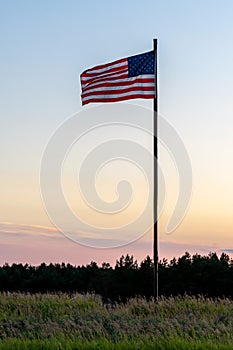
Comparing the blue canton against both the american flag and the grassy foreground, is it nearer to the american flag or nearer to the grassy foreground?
the american flag

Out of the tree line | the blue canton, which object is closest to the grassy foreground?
the blue canton

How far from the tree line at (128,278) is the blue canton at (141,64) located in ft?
94.5

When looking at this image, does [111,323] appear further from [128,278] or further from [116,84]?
[128,278]

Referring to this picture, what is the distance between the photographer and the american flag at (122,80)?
71.8 ft

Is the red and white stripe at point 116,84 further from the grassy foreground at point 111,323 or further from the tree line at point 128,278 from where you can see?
the tree line at point 128,278

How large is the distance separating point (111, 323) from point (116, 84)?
24.4 feet

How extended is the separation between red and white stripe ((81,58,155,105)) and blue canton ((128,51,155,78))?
0.38 feet

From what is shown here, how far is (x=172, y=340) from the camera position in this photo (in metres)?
14.7

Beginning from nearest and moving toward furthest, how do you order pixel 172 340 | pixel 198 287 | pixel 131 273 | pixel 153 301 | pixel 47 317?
pixel 172 340
pixel 47 317
pixel 153 301
pixel 198 287
pixel 131 273

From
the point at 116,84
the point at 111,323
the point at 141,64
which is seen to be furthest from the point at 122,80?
the point at 111,323

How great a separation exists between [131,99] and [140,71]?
100 cm

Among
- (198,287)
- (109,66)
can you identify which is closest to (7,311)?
(109,66)

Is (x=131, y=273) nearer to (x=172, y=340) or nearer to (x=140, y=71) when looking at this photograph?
(x=140, y=71)

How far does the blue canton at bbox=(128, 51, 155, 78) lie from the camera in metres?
22.0
